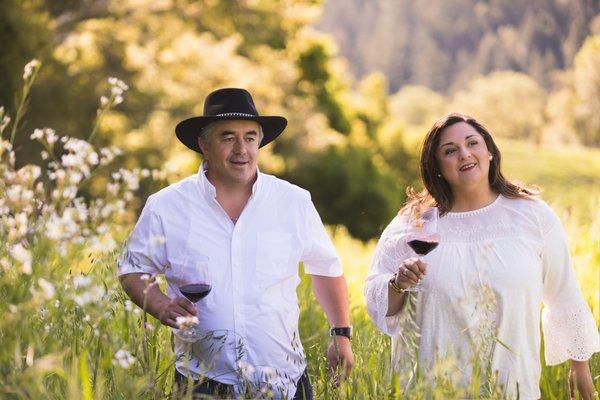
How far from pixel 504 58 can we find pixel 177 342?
394ft

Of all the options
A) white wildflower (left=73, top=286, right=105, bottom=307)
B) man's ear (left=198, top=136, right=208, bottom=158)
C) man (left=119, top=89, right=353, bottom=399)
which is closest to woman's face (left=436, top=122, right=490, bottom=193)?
man (left=119, top=89, right=353, bottom=399)

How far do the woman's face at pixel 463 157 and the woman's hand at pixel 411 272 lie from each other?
50 cm

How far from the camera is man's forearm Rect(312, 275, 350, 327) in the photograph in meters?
3.56

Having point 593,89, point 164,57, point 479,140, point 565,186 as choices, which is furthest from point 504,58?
point 479,140

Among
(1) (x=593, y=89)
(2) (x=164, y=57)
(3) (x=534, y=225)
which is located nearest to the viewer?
(3) (x=534, y=225)

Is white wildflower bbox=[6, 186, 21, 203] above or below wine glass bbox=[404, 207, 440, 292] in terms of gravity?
above

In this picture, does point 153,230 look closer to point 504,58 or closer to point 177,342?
point 177,342

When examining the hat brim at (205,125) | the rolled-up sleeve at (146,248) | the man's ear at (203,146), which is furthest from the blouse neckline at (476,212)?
the rolled-up sleeve at (146,248)

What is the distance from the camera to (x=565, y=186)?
45.3m

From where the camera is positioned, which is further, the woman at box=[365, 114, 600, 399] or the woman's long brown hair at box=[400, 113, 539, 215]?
the woman's long brown hair at box=[400, 113, 539, 215]

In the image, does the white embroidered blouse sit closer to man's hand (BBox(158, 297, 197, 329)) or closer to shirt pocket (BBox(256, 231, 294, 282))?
shirt pocket (BBox(256, 231, 294, 282))

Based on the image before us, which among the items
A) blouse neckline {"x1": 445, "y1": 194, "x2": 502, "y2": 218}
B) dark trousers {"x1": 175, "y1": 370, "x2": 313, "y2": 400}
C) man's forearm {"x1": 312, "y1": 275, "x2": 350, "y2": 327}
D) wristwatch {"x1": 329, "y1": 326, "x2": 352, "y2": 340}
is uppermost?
blouse neckline {"x1": 445, "y1": 194, "x2": 502, "y2": 218}

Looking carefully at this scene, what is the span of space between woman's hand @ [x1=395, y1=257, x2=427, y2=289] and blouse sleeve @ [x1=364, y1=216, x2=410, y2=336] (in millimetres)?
238

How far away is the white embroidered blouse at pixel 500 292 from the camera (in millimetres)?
3381
